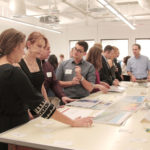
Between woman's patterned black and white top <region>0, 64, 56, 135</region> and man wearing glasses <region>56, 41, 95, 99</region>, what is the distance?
1.26 metres

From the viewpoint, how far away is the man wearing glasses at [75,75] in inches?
110

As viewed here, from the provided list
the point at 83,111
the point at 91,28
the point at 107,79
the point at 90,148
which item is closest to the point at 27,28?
the point at 91,28

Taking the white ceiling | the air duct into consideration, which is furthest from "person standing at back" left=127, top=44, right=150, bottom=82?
the air duct

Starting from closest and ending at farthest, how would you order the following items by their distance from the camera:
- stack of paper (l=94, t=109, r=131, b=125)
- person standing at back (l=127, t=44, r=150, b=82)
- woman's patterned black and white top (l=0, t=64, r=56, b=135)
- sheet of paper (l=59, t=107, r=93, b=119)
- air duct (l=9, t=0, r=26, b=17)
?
woman's patterned black and white top (l=0, t=64, r=56, b=135) < stack of paper (l=94, t=109, r=131, b=125) < sheet of paper (l=59, t=107, r=93, b=119) < person standing at back (l=127, t=44, r=150, b=82) < air duct (l=9, t=0, r=26, b=17)

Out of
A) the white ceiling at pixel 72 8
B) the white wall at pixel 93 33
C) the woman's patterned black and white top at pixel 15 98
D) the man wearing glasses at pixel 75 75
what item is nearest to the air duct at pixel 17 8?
the white ceiling at pixel 72 8

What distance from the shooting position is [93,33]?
35.0ft

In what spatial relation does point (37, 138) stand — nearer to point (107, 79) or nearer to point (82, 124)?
point (82, 124)

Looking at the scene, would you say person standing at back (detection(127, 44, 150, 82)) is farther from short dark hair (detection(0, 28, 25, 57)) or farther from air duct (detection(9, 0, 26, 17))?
short dark hair (detection(0, 28, 25, 57))

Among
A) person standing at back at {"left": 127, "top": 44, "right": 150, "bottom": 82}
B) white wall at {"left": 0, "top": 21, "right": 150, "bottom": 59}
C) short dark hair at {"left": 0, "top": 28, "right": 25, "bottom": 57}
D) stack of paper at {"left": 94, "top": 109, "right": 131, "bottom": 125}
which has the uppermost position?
white wall at {"left": 0, "top": 21, "right": 150, "bottom": 59}

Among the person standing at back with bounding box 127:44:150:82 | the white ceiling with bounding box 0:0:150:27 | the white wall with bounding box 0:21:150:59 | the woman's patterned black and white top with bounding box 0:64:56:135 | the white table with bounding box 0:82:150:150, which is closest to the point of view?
the white table with bounding box 0:82:150:150

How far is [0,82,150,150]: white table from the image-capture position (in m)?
1.23

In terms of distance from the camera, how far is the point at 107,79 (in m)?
3.87

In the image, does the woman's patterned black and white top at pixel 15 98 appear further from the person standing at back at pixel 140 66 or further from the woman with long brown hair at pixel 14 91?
the person standing at back at pixel 140 66

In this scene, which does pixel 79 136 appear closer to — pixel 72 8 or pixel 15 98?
pixel 15 98
